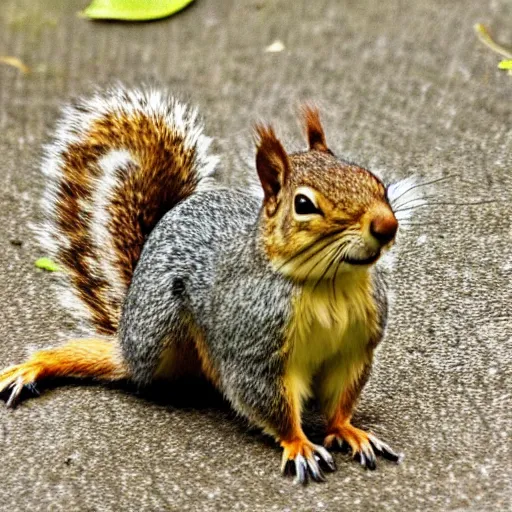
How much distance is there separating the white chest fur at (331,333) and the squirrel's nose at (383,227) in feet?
0.52

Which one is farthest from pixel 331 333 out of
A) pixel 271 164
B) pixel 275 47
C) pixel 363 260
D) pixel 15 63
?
pixel 15 63

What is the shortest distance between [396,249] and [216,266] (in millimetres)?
934

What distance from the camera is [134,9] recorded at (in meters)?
5.09

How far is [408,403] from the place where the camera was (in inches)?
106

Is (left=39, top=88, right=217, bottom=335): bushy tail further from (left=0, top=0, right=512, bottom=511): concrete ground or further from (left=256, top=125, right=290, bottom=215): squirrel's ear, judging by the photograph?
(left=256, top=125, right=290, bottom=215): squirrel's ear

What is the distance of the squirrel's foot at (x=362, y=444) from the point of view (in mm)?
2451

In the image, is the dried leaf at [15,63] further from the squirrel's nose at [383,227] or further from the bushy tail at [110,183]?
the squirrel's nose at [383,227]

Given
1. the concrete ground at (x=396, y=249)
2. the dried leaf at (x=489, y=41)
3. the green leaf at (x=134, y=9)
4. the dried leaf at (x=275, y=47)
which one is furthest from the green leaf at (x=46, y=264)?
the dried leaf at (x=489, y=41)

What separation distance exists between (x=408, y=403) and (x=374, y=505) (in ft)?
1.45

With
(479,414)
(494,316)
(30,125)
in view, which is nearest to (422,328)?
(494,316)

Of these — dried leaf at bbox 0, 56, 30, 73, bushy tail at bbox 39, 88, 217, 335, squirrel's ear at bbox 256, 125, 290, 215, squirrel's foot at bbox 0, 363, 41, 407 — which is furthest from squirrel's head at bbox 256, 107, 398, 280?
dried leaf at bbox 0, 56, 30, 73

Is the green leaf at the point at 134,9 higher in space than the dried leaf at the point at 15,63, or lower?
higher

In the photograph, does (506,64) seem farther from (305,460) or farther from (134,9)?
(305,460)

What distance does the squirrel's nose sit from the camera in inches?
82.5
